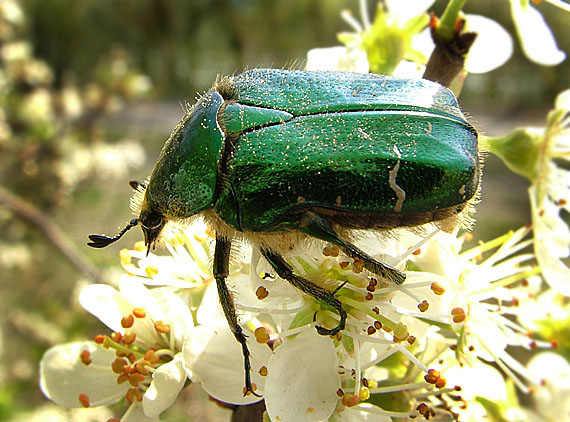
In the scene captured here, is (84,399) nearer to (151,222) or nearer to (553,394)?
(151,222)

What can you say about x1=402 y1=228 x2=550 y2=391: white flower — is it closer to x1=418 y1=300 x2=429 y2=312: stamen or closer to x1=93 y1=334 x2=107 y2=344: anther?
x1=418 y1=300 x2=429 y2=312: stamen

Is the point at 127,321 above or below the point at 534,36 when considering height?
below

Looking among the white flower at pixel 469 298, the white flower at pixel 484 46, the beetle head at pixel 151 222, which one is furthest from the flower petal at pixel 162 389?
the white flower at pixel 484 46

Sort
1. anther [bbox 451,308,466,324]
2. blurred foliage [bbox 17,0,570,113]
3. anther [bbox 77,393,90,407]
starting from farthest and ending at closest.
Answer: blurred foliage [bbox 17,0,570,113]
anther [bbox 77,393,90,407]
anther [bbox 451,308,466,324]

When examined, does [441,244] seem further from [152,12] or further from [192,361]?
[152,12]

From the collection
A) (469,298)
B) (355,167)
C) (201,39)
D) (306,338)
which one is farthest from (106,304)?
(201,39)

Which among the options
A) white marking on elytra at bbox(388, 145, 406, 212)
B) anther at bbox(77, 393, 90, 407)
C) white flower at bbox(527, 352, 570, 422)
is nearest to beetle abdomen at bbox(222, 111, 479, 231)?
white marking on elytra at bbox(388, 145, 406, 212)
